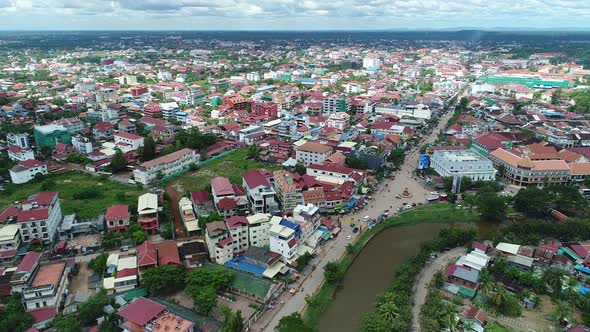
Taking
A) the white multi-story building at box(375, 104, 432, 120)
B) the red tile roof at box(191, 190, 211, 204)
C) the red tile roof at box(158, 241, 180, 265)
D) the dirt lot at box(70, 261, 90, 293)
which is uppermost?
the white multi-story building at box(375, 104, 432, 120)

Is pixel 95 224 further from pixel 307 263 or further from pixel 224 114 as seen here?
pixel 224 114

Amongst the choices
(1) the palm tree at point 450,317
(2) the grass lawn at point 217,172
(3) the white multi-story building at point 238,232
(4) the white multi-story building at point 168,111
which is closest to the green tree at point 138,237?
(3) the white multi-story building at point 238,232

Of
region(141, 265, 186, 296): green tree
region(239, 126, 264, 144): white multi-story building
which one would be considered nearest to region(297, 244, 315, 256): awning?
region(141, 265, 186, 296): green tree

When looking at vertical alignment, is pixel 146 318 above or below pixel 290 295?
above

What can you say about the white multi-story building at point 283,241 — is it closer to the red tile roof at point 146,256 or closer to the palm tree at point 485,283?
the red tile roof at point 146,256

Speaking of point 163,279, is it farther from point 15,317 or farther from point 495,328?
point 495,328

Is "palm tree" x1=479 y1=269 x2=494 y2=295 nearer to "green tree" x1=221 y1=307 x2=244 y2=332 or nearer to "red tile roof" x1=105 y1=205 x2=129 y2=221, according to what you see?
"green tree" x1=221 y1=307 x2=244 y2=332

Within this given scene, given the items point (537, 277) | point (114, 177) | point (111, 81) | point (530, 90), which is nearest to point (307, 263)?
point (537, 277)
